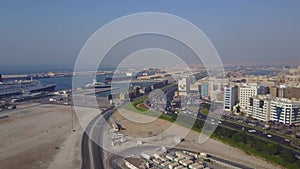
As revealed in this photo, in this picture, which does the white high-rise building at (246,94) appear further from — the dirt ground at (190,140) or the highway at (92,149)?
the highway at (92,149)

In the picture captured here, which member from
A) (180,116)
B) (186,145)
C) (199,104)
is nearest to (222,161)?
(186,145)

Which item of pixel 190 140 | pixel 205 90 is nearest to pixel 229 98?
pixel 205 90

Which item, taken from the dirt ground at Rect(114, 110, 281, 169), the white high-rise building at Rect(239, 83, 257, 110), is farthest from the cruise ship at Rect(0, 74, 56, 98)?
the white high-rise building at Rect(239, 83, 257, 110)

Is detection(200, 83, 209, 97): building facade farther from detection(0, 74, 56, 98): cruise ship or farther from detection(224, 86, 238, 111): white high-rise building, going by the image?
detection(0, 74, 56, 98): cruise ship

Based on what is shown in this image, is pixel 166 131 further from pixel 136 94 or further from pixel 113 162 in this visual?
pixel 136 94

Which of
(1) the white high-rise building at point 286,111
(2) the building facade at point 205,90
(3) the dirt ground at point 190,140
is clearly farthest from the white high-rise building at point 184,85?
(1) the white high-rise building at point 286,111

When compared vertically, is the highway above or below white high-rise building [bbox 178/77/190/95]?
below

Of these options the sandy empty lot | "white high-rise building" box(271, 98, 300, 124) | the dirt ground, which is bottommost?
the dirt ground
